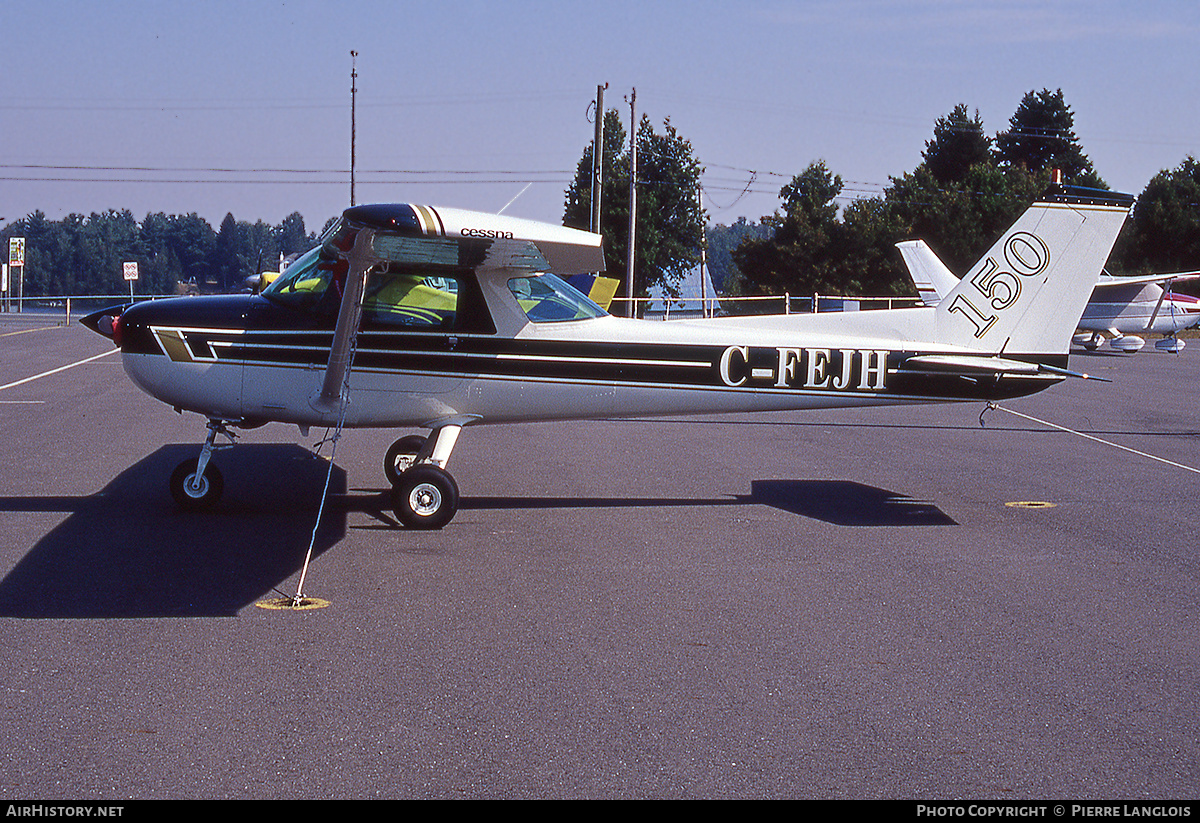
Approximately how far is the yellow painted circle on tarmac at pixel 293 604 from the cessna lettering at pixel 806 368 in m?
3.75

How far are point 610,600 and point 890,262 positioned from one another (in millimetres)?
56308

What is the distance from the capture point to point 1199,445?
1247 cm

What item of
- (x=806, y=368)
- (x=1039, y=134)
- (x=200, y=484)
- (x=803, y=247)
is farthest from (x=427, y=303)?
(x=1039, y=134)

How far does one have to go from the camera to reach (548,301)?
8.26m

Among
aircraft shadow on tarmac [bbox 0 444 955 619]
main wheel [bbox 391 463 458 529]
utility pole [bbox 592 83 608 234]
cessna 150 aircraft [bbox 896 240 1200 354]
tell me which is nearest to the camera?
aircraft shadow on tarmac [bbox 0 444 955 619]

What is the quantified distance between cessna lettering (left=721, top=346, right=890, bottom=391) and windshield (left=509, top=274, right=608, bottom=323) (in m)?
1.15

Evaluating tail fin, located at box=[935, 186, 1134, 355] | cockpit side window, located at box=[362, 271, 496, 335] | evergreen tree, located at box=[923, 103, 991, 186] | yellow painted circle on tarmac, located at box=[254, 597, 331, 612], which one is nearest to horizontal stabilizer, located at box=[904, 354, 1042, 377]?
tail fin, located at box=[935, 186, 1134, 355]

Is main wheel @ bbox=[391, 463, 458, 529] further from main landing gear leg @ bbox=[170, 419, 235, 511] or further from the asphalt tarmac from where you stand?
main landing gear leg @ bbox=[170, 419, 235, 511]

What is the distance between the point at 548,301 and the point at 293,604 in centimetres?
338

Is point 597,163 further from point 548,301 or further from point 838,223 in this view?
point 548,301

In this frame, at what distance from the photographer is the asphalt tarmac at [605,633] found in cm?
375

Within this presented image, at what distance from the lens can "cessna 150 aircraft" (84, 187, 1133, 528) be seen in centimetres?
775

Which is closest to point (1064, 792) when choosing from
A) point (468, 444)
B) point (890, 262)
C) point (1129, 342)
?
point (468, 444)
